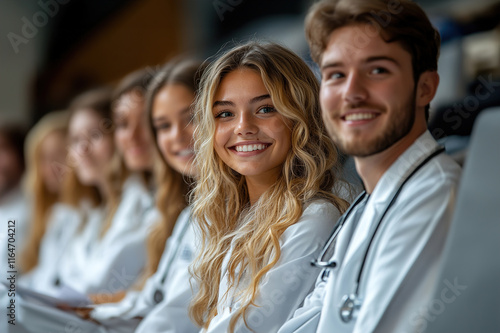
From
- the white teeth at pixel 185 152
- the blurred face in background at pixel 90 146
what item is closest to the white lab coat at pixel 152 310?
the white teeth at pixel 185 152

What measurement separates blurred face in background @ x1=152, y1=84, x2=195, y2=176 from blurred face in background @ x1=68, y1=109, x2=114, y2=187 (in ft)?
1.62

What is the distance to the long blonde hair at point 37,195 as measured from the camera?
5.68 ft

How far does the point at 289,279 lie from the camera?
Answer: 0.66 meters

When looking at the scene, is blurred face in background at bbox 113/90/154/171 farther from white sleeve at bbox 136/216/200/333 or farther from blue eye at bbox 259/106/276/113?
blue eye at bbox 259/106/276/113

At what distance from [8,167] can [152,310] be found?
1067 mm

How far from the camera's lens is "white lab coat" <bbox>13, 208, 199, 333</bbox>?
2.91ft

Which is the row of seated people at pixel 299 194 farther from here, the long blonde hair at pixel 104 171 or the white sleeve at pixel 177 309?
the long blonde hair at pixel 104 171

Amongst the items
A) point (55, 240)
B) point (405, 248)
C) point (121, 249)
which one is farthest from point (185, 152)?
point (55, 240)

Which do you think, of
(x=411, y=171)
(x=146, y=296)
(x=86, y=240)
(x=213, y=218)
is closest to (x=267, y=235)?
(x=213, y=218)

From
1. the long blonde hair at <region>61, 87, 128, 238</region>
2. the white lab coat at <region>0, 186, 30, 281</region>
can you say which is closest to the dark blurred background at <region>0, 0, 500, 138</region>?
the white lab coat at <region>0, 186, 30, 281</region>

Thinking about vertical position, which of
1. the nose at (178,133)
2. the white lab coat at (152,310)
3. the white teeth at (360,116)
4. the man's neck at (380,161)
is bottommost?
the white lab coat at (152,310)

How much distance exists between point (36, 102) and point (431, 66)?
8.12 ft

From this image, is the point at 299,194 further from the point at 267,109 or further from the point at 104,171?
the point at 104,171

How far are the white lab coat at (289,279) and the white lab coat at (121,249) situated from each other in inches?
22.3
